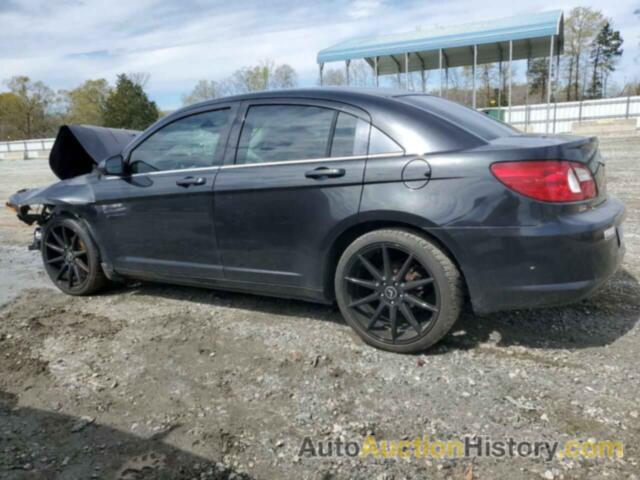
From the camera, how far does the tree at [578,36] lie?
160ft

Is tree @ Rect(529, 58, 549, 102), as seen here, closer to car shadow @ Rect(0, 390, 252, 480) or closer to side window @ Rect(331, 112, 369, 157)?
side window @ Rect(331, 112, 369, 157)

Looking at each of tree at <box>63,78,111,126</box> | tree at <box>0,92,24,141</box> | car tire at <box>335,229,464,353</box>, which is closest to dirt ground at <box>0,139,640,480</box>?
car tire at <box>335,229,464,353</box>

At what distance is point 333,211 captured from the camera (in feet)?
9.90

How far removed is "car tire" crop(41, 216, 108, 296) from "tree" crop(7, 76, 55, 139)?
63.3 meters

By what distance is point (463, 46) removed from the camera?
1881 centimetres

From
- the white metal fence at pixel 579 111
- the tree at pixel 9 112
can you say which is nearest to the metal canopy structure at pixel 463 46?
the white metal fence at pixel 579 111

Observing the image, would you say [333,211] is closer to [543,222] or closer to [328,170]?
[328,170]

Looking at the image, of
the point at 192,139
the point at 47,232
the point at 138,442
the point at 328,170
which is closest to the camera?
the point at 138,442

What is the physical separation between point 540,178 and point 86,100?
7131 centimetres

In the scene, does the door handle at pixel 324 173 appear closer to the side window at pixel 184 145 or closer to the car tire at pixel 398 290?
the car tire at pixel 398 290

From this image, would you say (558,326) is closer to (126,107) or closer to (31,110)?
(126,107)

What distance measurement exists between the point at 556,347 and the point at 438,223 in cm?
116

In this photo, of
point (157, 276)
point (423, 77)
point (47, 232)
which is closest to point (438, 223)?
point (157, 276)

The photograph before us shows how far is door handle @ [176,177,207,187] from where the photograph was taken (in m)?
3.50
